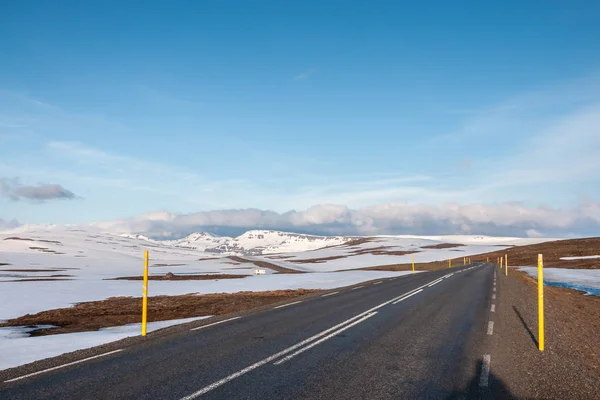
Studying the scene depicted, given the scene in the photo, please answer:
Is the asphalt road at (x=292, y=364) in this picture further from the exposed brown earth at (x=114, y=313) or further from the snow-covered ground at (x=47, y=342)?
the exposed brown earth at (x=114, y=313)

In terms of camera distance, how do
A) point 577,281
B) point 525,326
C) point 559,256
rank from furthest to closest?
point 559,256, point 577,281, point 525,326

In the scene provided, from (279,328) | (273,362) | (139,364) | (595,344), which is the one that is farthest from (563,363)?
(139,364)

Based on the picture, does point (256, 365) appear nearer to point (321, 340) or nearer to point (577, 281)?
point (321, 340)

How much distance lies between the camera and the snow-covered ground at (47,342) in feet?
32.8

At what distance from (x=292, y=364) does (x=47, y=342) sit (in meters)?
7.62

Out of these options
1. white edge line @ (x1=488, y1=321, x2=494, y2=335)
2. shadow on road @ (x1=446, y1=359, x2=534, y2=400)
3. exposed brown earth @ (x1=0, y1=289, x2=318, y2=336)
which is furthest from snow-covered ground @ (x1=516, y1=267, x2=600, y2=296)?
shadow on road @ (x1=446, y1=359, x2=534, y2=400)

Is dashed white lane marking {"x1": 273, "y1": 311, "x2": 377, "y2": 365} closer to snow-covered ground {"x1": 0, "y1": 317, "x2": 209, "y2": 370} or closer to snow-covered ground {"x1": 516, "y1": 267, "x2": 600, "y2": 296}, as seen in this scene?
snow-covered ground {"x1": 0, "y1": 317, "x2": 209, "y2": 370}

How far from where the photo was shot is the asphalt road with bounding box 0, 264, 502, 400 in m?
7.03

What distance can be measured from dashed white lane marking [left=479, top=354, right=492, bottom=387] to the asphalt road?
2 centimetres

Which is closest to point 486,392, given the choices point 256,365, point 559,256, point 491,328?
point 256,365

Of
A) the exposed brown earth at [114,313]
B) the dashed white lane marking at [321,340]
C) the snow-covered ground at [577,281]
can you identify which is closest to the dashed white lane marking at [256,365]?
the dashed white lane marking at [321,340]

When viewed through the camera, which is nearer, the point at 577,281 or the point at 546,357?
the point at 546,357

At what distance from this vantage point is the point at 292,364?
28.6 ft

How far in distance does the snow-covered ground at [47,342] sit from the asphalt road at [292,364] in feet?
5.17
